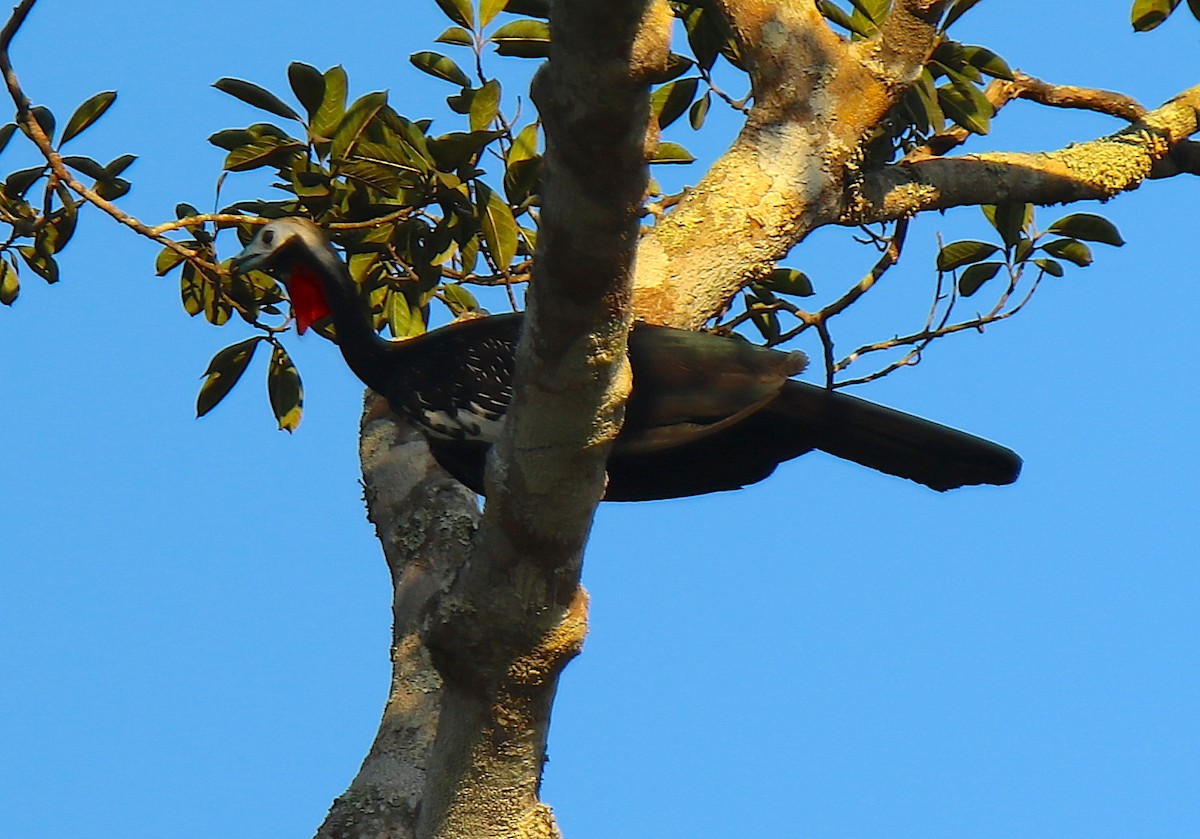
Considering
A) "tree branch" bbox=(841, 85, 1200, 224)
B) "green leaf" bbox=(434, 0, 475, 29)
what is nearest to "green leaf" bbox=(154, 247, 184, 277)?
"green leaf" bbox=(434, 0, 475, 29)

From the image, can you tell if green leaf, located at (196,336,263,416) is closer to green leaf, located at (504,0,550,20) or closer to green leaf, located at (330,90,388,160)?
green leaf, located at (330,90,388,160)

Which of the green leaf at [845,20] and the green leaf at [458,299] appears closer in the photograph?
the green leaf at [845,20]

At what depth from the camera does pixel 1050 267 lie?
16.0ft

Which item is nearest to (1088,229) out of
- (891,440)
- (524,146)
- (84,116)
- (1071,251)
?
(1071,251)

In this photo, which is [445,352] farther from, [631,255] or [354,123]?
[631,255]

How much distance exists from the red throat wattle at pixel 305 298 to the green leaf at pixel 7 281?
34.8 inches

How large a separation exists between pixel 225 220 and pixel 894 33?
197cm

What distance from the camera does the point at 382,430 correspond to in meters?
4.54

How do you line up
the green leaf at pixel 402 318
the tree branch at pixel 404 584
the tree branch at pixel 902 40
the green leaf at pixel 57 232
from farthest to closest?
the green leaf at pixel 402 318, the green leaf at pixel 57 232, the tree branch at pixel 902 40, the tree branch at pixel 404 584

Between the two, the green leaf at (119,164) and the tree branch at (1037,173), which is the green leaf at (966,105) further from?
the green leaf at (119,164)

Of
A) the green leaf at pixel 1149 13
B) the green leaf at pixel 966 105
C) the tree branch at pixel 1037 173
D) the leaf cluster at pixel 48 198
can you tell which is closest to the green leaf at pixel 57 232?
the leaf cluster at pixel 48 198

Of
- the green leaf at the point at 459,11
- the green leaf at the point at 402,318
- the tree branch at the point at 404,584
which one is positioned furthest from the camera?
the green leaf at the point at 402,318

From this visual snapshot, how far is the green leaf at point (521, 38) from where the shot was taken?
4410mm

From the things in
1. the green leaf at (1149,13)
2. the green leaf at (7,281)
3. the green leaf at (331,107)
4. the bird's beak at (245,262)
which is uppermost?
the green leaf at (1149,13)
